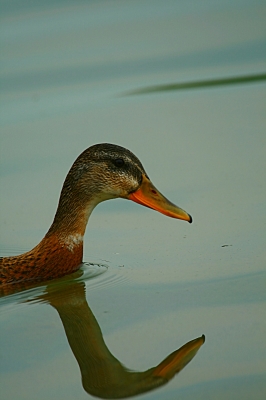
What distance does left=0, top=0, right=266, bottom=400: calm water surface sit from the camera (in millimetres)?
5254

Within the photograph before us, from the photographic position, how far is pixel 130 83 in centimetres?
1071

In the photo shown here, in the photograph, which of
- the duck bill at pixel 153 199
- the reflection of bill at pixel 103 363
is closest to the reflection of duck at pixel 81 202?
the duck bill at pixel 153 199

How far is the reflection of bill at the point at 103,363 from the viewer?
16.2ft

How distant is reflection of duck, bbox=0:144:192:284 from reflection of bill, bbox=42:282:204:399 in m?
0.69

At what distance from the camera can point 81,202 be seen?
6.83m

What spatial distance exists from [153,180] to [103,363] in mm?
3064

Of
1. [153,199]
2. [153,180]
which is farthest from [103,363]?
[153,180]

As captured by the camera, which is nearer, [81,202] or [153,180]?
[81,202]

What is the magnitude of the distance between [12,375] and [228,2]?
8.08m

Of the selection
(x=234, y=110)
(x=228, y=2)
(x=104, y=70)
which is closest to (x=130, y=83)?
(x=104, y=70)

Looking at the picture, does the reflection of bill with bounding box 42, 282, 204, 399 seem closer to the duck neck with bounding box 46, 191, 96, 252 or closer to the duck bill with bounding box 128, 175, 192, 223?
the duck neck with bounding box 46, 191, 96, 252

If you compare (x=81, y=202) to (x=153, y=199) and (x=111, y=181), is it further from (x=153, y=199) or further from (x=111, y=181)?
(x=153, y=199)

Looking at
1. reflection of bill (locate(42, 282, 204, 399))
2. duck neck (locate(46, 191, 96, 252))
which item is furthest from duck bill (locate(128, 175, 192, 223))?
reflection of bill (locate(42, 282, 204, 399))

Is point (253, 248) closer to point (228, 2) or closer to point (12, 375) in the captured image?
point (12, 375)
